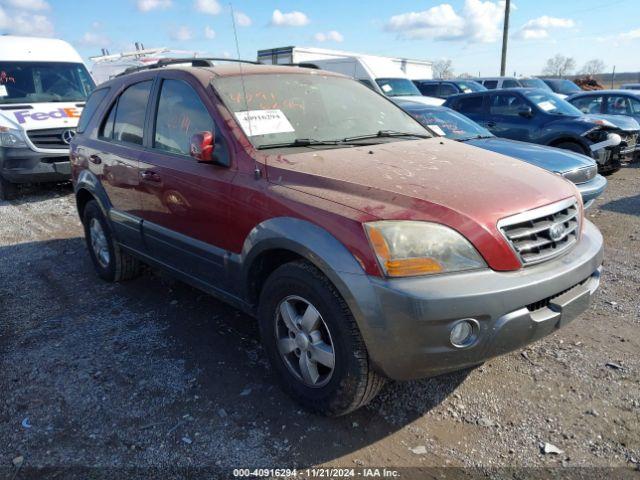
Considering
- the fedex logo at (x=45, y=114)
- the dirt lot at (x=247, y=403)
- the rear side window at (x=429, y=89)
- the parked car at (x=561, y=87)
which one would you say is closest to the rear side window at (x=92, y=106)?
the dirt lot at (x=247, y=403)

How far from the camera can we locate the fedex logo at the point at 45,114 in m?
8.21

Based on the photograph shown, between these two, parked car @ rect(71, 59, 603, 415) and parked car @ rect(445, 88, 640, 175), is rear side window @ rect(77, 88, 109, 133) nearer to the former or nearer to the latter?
parked car @ rect(71, 59, 603, 415)

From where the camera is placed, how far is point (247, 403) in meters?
2.83

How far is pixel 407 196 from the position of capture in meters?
2.36

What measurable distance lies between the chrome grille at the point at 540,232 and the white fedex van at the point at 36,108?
7913mm

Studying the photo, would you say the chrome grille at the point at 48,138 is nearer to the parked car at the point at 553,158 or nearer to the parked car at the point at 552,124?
the parked car at the point at 553,158

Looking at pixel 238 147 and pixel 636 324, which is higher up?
pixel 238 147

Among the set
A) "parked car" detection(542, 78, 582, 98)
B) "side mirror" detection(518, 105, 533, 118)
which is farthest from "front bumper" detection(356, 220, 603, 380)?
"parked car" detection(542, 78, 582, 98)

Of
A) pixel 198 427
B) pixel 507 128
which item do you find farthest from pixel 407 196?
pixel 507 128

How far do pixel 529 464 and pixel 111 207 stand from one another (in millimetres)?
3595

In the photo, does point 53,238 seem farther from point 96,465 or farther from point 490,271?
point 490,271

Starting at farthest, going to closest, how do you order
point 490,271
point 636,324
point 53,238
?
point 53,238, point 636,324, point 490,271

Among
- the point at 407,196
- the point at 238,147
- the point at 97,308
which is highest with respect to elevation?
the point at 238,147

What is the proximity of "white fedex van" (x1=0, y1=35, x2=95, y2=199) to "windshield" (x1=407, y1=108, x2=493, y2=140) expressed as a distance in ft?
18.8
